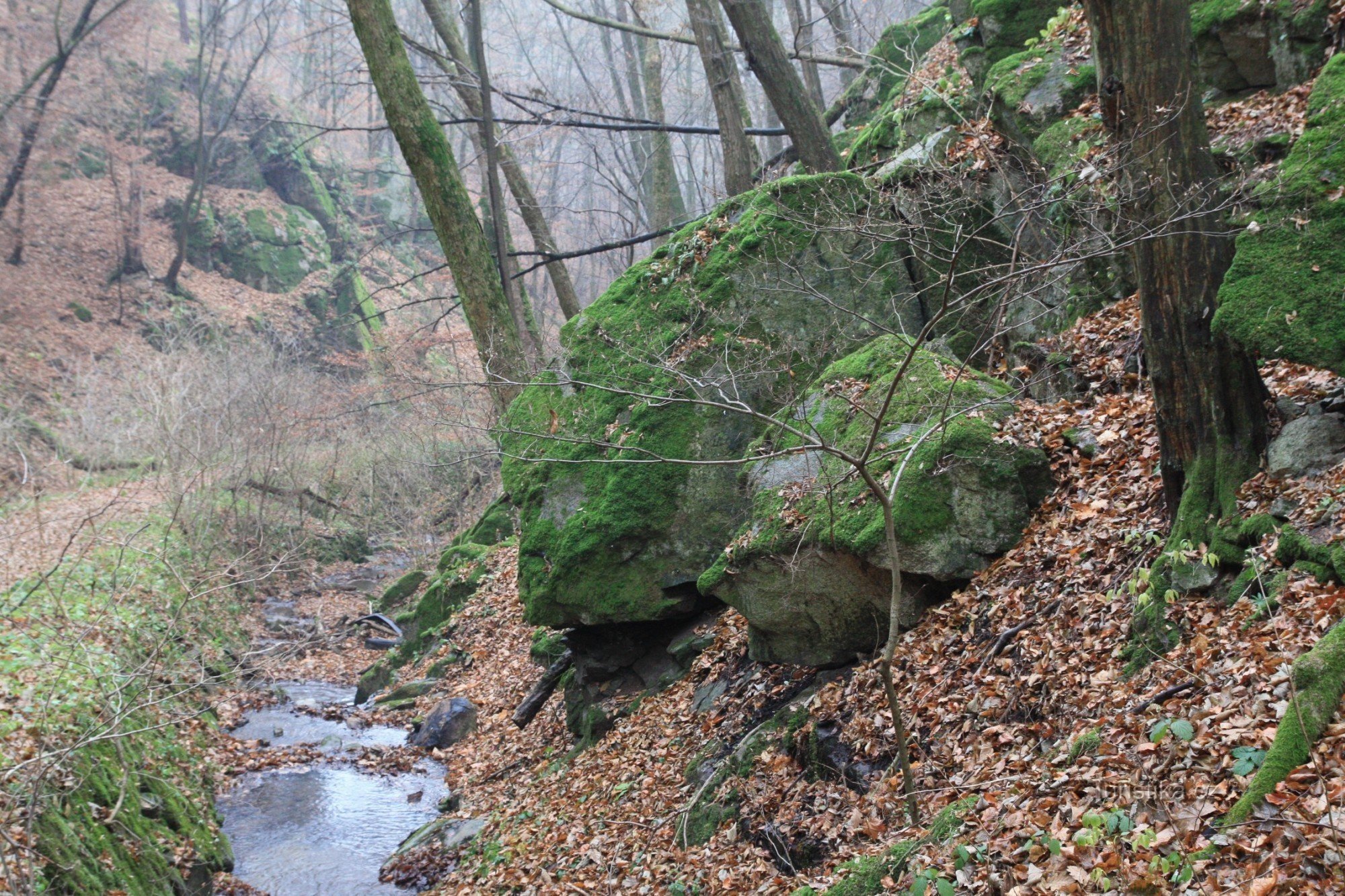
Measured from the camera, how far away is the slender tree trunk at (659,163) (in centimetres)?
1766

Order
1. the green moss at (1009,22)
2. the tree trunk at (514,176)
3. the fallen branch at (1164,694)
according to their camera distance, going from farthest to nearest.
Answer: the tree trunk at (514,176) → the green moss at (1009,22) → the fallen branch at (1164,694)

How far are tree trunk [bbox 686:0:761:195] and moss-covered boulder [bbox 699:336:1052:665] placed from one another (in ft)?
16.0

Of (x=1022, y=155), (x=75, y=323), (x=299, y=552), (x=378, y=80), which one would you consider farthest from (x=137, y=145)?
(x=1022, y=155)

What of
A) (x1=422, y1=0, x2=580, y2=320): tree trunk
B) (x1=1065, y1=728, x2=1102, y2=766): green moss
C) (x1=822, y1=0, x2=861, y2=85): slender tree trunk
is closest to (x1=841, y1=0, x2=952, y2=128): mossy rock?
(x1=822, y1=0, x2=861, y2=85): slender tree trunk

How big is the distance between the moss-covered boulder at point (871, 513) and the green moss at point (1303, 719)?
7.72 feet

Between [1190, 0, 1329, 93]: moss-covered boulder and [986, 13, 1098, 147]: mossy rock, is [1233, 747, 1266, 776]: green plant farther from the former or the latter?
[986, 13, 1098, 147]: mossy rock

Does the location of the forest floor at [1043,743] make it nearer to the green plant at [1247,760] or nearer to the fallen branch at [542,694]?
the green plant at [1247,760]

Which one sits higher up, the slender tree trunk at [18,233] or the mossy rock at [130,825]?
the slender tree trunk at [18,233]

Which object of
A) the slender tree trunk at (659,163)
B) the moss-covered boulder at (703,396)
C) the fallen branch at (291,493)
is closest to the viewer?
the moss-covered boulder at (703,396)

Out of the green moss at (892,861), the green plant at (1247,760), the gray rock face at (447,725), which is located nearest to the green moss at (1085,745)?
the green moss at (892,861)

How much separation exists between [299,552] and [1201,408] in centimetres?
1675

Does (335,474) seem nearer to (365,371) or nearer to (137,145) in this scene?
(365,371)

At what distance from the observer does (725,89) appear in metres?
10.7

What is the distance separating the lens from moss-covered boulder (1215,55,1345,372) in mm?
4012
